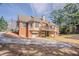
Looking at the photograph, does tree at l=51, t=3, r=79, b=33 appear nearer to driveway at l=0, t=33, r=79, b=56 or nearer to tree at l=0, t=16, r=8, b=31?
driveway at l=0, t=33, r=79, b=56

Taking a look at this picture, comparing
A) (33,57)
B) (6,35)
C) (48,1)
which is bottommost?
(33,57)

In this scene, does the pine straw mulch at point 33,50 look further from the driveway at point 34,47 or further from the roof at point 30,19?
the roof at point 30,19

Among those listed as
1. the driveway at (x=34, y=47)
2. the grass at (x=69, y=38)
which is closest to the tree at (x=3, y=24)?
the driveway at (x=34, y=47)

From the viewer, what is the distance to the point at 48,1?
1847mm

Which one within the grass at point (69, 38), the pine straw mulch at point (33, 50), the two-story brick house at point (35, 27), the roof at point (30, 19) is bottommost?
the pine straw mulch at point (33, 50)

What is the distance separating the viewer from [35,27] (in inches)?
72.8

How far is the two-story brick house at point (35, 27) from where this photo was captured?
6.05 feet

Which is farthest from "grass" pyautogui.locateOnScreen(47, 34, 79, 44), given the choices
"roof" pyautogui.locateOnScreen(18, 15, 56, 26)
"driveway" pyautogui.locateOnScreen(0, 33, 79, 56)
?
"roof" pyautogui.locateOnScreen(18, 15, 56, 26)

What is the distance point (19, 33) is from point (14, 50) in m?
0.16

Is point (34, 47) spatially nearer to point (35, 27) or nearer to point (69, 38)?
point (35, 27)

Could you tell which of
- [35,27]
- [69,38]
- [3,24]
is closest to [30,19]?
[35,27]

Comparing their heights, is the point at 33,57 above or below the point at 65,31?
below

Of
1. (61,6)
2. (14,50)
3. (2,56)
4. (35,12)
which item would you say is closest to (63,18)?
(61,6)

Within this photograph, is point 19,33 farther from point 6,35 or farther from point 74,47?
point 74,47
